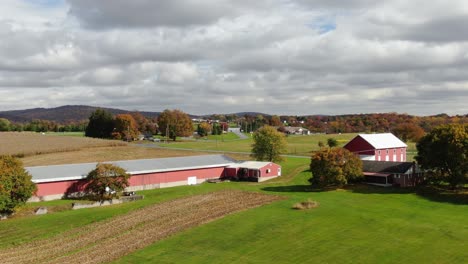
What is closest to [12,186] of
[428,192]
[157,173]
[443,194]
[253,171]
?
[157,173]

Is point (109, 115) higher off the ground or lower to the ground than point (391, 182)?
higher

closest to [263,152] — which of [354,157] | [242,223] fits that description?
[354,157]

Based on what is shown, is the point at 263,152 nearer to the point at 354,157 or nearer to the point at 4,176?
the point at 354,157

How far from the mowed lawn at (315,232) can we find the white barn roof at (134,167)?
4.54 metres

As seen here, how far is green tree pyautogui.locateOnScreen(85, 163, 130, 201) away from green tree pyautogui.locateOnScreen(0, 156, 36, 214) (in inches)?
316

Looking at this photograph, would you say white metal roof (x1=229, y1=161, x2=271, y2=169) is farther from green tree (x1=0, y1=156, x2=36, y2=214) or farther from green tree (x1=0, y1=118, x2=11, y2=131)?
green tree (x1=0, y1=118, x2=11, y2=131)

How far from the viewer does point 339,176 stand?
56.8 m

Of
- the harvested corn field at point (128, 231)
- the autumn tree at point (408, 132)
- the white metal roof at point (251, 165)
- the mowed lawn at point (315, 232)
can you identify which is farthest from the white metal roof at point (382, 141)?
the autumn tree at point (408, 132)

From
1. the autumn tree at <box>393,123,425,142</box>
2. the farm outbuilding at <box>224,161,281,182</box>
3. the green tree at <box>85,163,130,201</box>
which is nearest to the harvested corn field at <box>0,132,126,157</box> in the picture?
the green tree at <box>85,163,130,201</box>

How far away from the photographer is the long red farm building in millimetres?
56438

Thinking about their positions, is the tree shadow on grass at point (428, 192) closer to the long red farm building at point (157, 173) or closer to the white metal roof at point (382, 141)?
the long red farm building at point (157, 173)

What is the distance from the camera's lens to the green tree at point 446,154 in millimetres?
51875

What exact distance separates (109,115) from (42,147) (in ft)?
216

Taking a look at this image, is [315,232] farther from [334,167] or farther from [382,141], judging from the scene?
[382,141]
